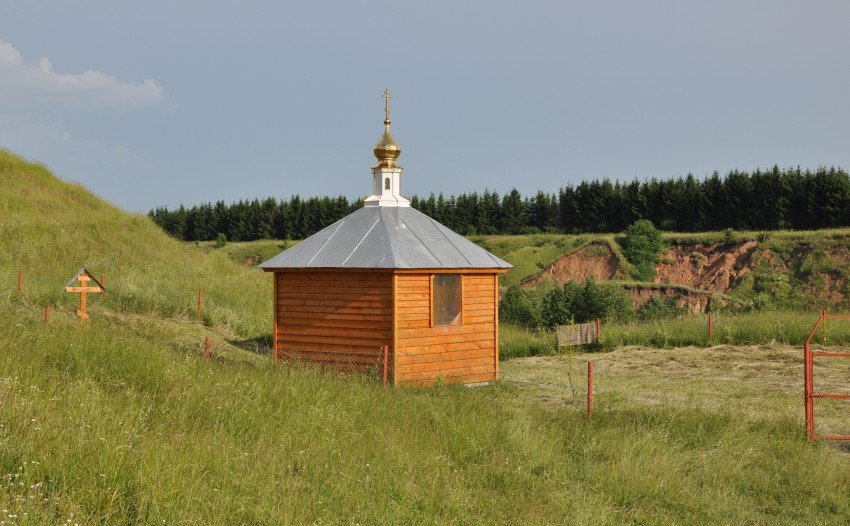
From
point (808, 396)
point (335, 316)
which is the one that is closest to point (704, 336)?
point (335, 316)

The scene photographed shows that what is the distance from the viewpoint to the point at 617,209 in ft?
204

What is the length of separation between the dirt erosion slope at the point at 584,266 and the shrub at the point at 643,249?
3.64 feet

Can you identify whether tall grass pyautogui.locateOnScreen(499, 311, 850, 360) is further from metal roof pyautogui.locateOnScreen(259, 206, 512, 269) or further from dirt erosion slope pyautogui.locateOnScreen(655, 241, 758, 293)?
dirt erosion slope pyautogui.locateOnScreen(655, 241, 758, 293)

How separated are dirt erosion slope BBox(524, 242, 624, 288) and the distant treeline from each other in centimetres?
561

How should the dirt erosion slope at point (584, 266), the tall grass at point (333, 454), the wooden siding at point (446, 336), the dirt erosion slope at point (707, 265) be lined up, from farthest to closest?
the dirt erosion slope at point (584, 266)
the dirt erosion slope at point (707, 265)
the wooden siding at point (446, 336)
the tall grass at point (333, 454)

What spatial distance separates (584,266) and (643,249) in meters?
4.23

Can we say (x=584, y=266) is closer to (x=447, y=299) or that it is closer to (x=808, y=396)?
(x=447, y=299)

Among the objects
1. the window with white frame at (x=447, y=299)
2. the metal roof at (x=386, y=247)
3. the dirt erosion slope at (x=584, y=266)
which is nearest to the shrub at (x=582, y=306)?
the metal roof at (x=386, y=247)

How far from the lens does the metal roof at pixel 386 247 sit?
1527 cm

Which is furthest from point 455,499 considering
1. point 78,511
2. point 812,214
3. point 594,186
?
point 594,186

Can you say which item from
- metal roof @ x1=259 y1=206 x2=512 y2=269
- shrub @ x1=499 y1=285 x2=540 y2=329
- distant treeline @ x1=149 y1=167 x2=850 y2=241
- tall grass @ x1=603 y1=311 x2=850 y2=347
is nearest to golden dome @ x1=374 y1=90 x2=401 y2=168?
metal roof @ x1=259 y1=206 x2=512 y2=269

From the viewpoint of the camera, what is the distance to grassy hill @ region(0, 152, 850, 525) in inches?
248

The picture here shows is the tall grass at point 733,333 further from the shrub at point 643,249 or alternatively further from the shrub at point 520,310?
the shrub at point 643,249

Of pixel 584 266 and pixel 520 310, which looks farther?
pixel 584 266
